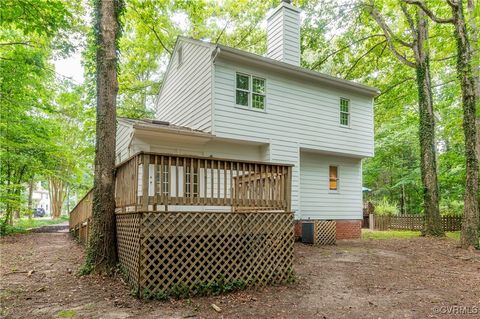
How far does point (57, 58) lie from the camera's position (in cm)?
924

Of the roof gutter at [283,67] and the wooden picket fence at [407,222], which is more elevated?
the roof gutter at [283,67]

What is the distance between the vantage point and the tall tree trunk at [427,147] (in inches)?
527

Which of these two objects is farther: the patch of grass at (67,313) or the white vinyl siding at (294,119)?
the white vinyl siding at (294,119)

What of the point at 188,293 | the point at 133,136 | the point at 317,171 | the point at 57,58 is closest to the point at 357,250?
the point at 317,171

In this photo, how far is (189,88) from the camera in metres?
12.2

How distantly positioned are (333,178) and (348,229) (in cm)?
228

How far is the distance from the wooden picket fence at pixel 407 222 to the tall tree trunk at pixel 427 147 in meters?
4.65

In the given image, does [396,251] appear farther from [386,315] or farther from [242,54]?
[242,54]

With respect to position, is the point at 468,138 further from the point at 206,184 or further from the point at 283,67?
the point at 206,184

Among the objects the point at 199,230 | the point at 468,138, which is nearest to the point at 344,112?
the point at 468,138

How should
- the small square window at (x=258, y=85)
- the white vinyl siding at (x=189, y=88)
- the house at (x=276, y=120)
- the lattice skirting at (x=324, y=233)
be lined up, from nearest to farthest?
the house at (x=276, y=120), the white vinyl siding at (x=189, y=88), the small square window at (x=258, y=85), the lattice skirting at (x=324, y=233)

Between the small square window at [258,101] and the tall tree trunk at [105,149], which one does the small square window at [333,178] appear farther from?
the tall tree trunk at [105,149]

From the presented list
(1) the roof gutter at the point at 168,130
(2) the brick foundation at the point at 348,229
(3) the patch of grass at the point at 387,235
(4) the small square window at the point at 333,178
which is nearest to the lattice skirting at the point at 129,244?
(1) the roof gutter at the point at 168,130

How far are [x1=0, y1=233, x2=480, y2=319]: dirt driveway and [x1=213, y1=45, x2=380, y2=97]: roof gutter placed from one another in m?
6.44
